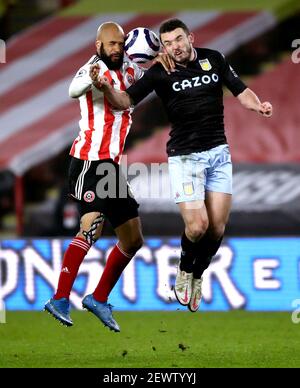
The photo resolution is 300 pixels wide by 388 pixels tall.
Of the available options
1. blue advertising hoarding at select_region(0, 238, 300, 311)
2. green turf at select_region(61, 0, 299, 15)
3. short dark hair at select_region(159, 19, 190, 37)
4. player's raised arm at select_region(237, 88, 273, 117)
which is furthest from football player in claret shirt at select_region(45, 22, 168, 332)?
green turf at select_region(61, 0, 299, 15)

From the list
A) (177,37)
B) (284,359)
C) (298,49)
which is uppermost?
Answer: (298,49)

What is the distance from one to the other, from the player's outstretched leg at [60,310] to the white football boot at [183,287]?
921 millimetres

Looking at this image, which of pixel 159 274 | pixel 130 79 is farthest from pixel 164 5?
pixel 130 79

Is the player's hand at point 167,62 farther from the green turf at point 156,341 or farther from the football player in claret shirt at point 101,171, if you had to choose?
the green turf at point 156,341

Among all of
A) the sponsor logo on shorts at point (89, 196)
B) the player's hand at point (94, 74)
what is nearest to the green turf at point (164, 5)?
the sponsor logo on shorts at point (89, 196)

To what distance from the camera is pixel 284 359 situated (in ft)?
30.5

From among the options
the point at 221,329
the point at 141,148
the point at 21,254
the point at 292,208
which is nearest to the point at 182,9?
the point at 141,148

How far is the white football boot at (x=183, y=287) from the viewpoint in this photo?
30.7ft

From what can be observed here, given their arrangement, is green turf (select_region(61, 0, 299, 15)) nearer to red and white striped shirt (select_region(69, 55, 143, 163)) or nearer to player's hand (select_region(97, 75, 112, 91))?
red and white striped shirt (select_region(69, 55, 143, 163))

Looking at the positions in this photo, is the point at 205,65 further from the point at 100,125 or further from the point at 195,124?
the point at 100,125

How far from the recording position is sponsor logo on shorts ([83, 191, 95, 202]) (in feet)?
29.7

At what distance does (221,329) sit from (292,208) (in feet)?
14.0

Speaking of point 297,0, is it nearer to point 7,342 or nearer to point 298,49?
point 298,49

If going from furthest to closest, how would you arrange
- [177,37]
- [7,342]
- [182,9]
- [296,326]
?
[182,9]
[296,326]
[7,342]
[177,37]
